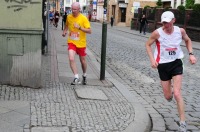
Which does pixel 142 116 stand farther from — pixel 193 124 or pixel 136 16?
A: pixel 136 16

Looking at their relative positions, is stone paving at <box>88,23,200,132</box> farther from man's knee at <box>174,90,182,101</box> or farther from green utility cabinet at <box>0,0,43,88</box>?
Result: green utility cabinet at <box>0,0,43,88</box>

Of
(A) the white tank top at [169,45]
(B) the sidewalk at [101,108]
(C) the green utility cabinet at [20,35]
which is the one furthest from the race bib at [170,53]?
(C) the green utility cabinet at [20,35]

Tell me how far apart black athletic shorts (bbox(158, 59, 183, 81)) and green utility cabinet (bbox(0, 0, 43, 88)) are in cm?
255

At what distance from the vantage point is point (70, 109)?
21.0 feet

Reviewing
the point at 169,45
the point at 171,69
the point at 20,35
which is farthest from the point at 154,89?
the point at 20,35

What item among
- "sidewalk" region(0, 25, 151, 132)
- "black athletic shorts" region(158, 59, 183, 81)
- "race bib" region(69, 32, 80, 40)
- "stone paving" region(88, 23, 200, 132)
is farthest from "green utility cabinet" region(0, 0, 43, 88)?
"black athletic shorts" region(158, 59, 183, 81)

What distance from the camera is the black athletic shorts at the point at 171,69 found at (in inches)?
238

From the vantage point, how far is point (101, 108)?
664 centimetres

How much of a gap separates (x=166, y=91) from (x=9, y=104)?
2.58 meters

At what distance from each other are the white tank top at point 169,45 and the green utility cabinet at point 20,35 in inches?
98.0

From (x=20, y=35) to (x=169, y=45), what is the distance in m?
2.94

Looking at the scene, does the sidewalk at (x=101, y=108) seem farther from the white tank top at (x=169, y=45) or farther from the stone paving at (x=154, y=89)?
the white tank top at (x=169, y=45)

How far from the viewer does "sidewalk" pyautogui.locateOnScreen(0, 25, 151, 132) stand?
5.56 meters

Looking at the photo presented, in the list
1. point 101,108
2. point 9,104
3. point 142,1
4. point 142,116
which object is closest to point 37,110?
point 9,104
